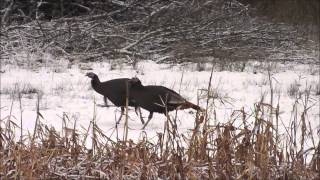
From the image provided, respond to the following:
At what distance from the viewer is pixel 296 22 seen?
16.1 metres

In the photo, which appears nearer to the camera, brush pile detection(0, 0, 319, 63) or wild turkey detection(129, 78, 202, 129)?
wild turkey detection(129, 78, 202, 129)

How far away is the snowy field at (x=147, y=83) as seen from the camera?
23.2 feet

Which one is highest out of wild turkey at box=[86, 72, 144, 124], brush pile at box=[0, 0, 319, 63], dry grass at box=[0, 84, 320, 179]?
brush pile at box=[0, 0, 319, 63]

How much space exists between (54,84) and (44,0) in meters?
5.36

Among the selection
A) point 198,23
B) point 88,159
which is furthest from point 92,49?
point 88,159

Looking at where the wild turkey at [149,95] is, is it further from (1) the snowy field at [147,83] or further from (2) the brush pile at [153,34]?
(2) the brush pile at [153,34]

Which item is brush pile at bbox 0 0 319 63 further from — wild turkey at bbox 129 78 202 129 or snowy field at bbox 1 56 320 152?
wild turkey at bbox 129 78 202 129

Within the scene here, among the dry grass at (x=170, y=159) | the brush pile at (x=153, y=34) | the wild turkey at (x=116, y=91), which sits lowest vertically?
the dry grass at (x=170, y=159)

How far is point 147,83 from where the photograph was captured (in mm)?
9570

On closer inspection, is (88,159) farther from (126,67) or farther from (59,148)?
(126,67)

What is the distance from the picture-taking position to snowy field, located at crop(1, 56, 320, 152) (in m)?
7.08

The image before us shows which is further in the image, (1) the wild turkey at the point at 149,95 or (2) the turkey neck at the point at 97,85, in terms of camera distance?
(2) the turkey neck at the point at 97,85

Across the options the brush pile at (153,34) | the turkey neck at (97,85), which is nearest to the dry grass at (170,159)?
the turkey neck at (97,85)

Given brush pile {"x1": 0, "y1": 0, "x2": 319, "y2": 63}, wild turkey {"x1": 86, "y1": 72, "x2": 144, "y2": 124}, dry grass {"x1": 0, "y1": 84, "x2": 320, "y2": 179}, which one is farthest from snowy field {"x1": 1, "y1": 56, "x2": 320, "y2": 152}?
dry grass {"x1": 0, "y1": 84, "x2": 320, "y2": 179}
